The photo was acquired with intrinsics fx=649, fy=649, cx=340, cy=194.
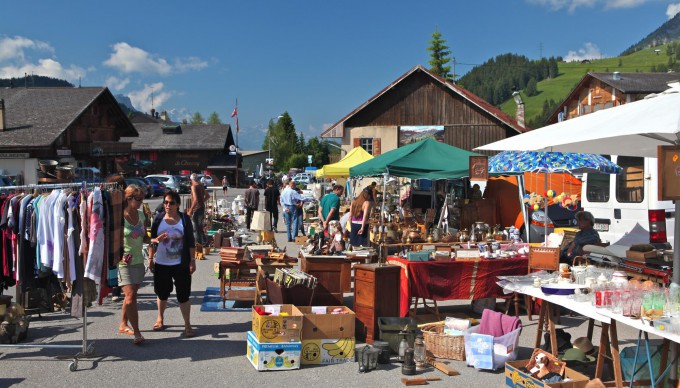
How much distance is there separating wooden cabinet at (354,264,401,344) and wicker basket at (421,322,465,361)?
2.06 ft

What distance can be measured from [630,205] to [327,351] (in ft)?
22.3

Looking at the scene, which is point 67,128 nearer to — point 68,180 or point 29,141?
point 29,141

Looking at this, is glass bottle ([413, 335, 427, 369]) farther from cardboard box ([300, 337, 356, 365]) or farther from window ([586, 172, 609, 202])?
window ([586, 172, 609, 202])

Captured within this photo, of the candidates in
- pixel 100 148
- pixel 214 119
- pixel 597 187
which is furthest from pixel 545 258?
pixel 214 119

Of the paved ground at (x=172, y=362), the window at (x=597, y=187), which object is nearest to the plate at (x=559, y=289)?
the paved ground at (x=172, y=362)

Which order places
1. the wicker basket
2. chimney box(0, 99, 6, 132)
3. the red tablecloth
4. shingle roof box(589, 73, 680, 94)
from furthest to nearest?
shingle roof box(589, 73, 680, 94)
chimney box(0, 99, 6, 132)
the red tablecloth
the wicker basket

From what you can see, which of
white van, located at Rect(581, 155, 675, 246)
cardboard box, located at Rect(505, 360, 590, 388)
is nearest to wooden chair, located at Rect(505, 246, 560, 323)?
cardboard box, located at Rect(505, 360, 590, 388)

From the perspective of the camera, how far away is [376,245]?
34.2 feet

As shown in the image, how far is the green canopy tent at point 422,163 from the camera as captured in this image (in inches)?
496

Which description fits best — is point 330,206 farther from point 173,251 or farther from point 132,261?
point 132,261

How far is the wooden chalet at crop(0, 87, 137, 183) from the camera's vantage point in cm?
3631

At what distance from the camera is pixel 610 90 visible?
42375mm

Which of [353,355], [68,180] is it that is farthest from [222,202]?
[353,355]

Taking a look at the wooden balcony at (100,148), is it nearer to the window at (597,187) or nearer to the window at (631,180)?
the window at (597,187)
